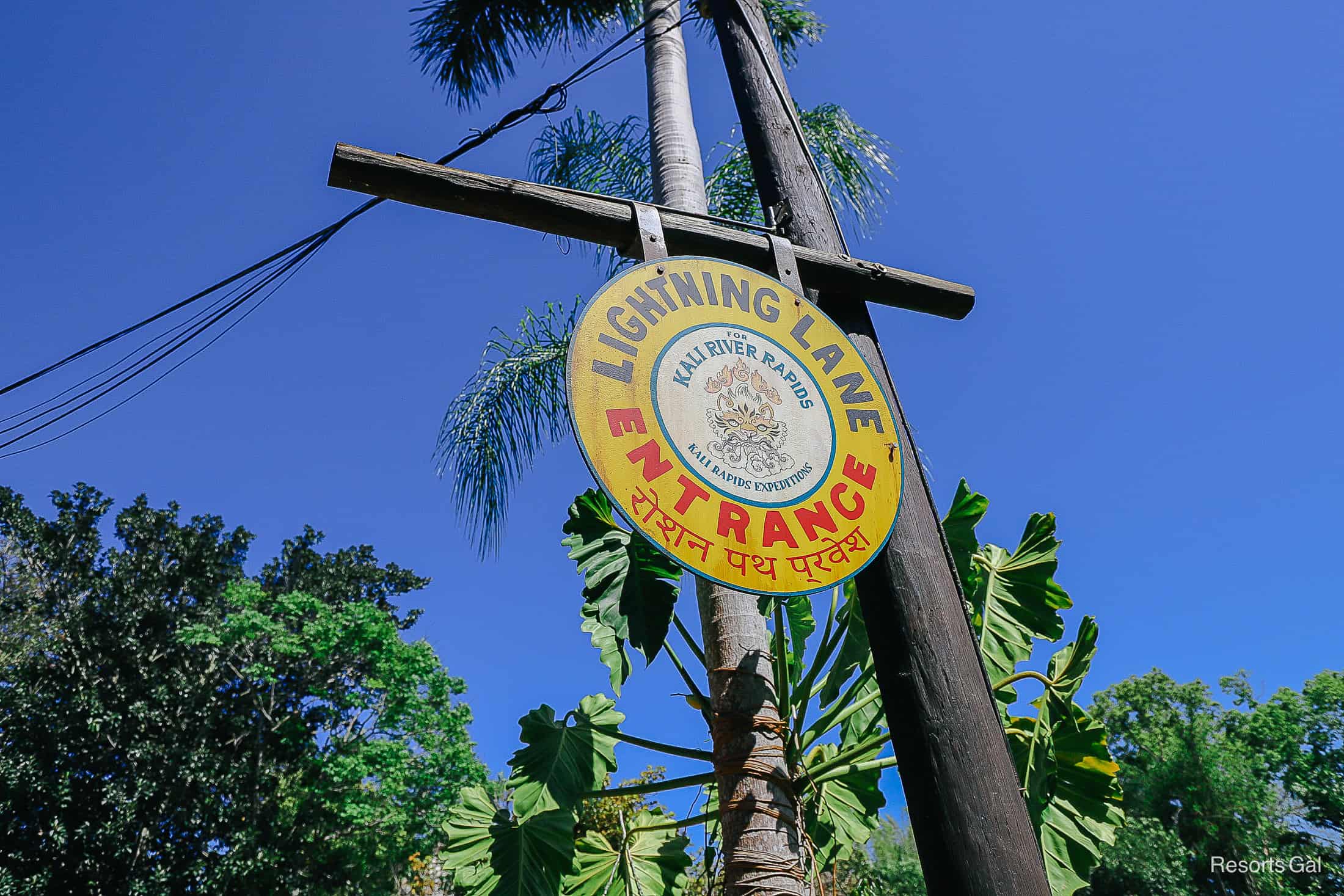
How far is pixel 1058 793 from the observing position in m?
4.63

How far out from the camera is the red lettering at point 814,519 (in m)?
2.46

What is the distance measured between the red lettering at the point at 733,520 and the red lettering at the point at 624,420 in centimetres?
31

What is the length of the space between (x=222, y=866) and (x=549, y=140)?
54.0ft

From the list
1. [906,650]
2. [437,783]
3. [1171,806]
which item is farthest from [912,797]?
[1171,806]

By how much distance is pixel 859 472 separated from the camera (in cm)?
269

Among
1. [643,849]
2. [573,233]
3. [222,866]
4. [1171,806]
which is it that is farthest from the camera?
[1171,806]

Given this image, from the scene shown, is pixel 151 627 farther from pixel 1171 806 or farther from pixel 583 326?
pixel 1171 806

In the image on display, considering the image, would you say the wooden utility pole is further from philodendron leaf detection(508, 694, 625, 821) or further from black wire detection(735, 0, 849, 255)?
philodendron leaf detection(508, 694, 625, 821)

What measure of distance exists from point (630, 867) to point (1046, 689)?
253cm

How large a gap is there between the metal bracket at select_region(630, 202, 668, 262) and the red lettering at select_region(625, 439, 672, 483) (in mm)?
908

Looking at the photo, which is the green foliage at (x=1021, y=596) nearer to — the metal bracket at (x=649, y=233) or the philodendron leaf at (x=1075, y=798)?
the philodendron leaf at (x=1075, y=798)

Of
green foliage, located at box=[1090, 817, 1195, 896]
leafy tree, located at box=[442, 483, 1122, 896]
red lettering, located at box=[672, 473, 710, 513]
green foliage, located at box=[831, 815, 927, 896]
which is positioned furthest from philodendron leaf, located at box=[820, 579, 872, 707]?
green foliage, located at box=[1090, 817, 1195, 896]

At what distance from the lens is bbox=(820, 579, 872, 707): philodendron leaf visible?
4.52 metres

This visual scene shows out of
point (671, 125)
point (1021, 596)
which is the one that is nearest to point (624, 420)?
point (1021, 596)
